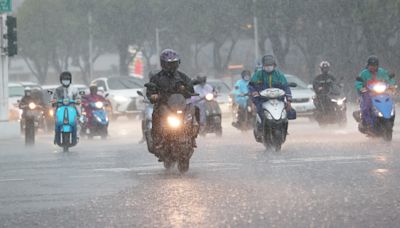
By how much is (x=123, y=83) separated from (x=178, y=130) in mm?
29728

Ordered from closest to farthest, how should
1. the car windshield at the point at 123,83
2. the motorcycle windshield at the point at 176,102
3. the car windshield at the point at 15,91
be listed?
the motorcycle windshield at the point at 176,102 < the car windshield at the point at 15,91 < the car windshield at the point at 123,83

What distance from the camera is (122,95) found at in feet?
141

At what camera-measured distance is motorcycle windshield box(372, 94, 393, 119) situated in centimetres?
2028

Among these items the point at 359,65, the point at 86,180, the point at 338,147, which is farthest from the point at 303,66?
the point at 86,180

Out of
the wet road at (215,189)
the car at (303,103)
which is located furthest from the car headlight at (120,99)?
the wet road at (215,189)

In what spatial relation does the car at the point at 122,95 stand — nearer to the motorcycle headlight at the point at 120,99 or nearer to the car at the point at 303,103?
the motorcycle headlight at the point at 120,99

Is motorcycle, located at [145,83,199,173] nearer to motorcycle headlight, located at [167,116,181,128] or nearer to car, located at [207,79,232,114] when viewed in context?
motorcycle headlight, located at [167,116,181,128]

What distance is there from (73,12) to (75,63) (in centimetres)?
1449

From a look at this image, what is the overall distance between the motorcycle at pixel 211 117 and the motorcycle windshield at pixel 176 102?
1181cm

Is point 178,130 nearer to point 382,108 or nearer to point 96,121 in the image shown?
point 382,108

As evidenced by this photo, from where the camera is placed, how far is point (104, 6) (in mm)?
77812

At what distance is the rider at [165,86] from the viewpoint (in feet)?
49.3

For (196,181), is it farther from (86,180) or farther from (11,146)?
(11,146)

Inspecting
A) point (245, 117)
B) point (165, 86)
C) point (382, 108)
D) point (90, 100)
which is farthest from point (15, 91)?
point (165, 86)
